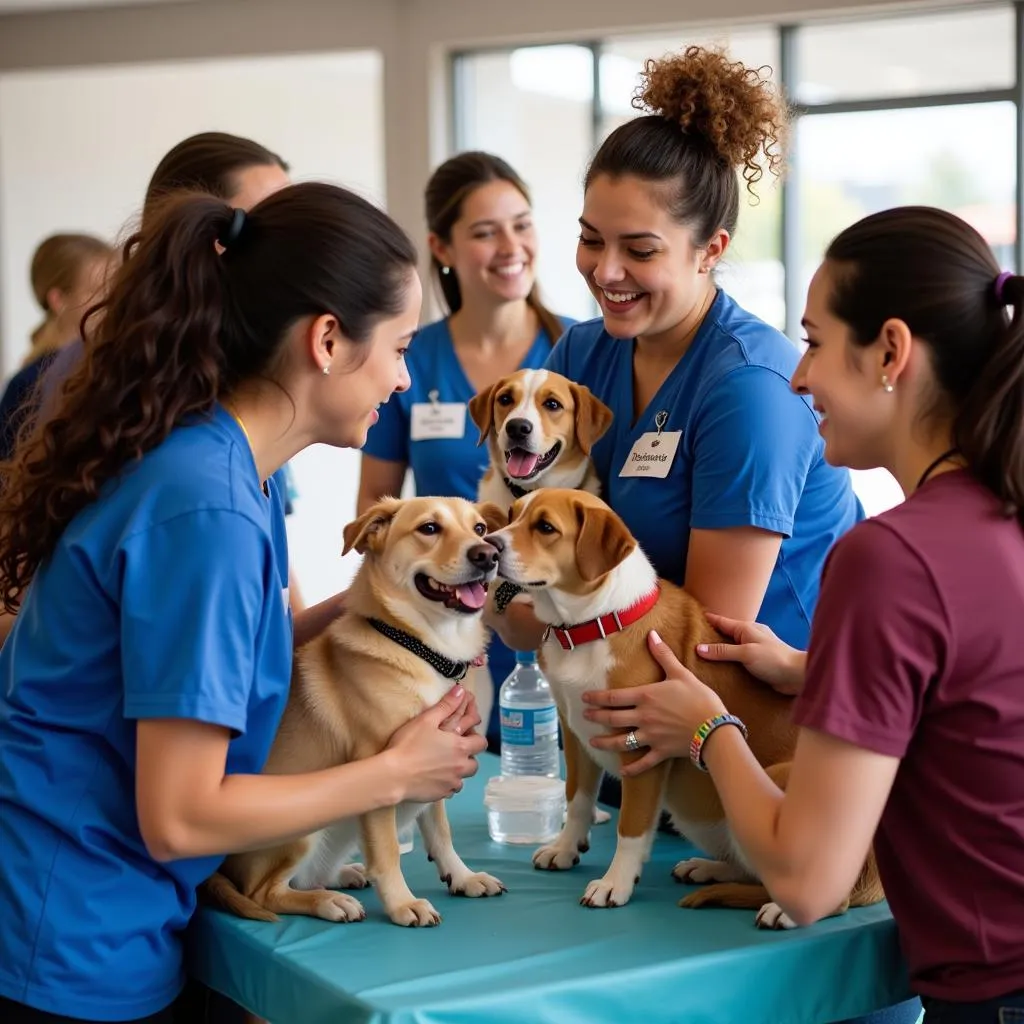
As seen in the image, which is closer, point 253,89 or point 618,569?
point 618,569

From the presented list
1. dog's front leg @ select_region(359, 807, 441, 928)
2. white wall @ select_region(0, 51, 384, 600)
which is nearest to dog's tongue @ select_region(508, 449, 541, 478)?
dog's front leg @ select_region(359, 807, 441, 928)

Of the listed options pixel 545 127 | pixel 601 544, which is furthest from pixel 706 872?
pixel 545 127

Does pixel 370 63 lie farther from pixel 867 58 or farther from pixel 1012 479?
pixel 1012 479

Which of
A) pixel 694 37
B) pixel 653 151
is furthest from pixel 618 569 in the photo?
pixel 694 37

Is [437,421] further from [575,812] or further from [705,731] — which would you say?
[705,731]

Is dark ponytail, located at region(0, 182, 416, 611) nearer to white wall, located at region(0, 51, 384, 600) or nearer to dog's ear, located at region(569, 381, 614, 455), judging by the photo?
dog's ear, located at region(569, 381, 614, 455)

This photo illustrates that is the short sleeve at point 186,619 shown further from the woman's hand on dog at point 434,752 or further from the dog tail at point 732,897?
the dog tail at point 732,897

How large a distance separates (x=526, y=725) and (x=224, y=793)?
30.7 inches

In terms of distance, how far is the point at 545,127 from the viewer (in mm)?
8039

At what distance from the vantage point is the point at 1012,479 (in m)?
1.41

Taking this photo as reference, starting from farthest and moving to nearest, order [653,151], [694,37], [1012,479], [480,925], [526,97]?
1. [526,97]
2. [694,37]
3. [653,151]
4. [480,925]
5. [1012,479]

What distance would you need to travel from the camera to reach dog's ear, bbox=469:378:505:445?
285cm

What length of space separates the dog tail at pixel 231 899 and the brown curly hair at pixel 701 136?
1249 mm

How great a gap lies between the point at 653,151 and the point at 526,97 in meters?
5.98
